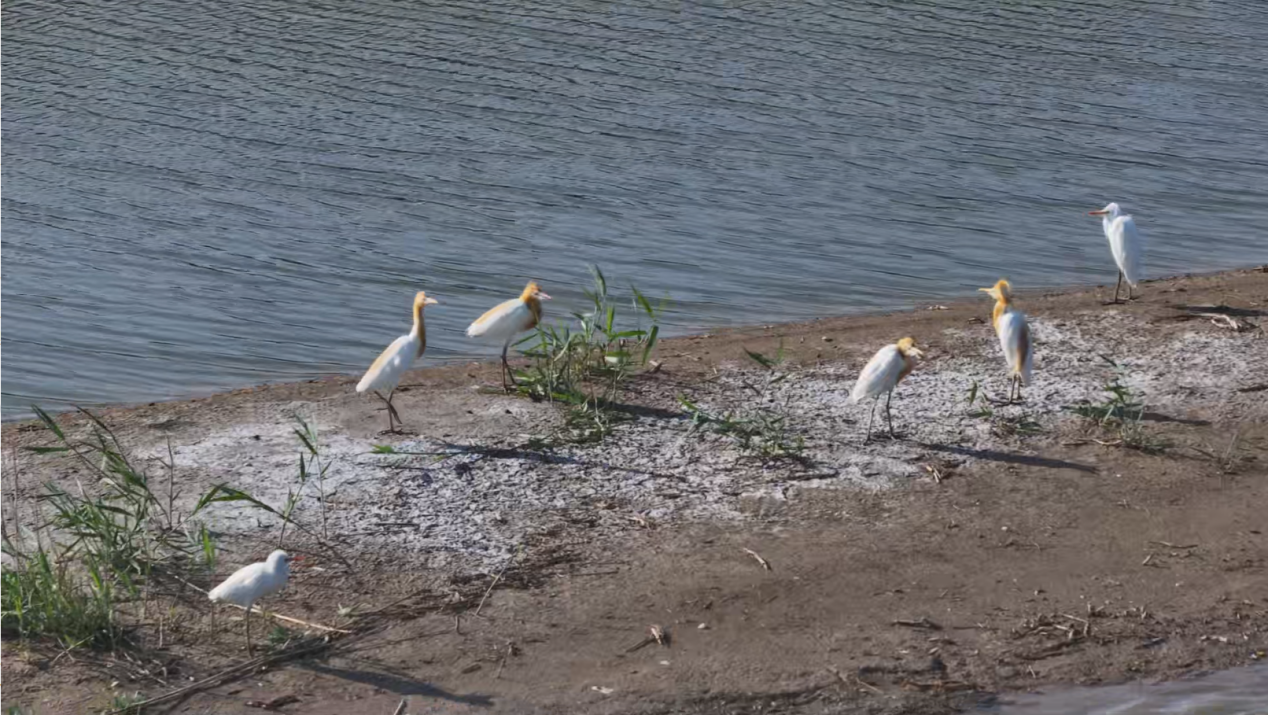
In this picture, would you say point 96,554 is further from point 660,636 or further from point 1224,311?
point 1224,311

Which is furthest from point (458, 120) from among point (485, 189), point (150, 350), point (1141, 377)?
point (1141, 377)

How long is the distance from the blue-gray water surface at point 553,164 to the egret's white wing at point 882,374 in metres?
3.33

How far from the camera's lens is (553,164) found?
50.2 ft

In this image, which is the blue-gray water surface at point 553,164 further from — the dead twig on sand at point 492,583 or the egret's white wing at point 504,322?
the dead twig on sand at point 492,583

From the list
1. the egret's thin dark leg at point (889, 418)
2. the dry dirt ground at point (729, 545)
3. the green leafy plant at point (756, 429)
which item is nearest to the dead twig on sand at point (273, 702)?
the dry dirt ground at point (729, 545)

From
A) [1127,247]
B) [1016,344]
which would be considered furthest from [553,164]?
[1016,344]

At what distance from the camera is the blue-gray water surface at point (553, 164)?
39.9 feet

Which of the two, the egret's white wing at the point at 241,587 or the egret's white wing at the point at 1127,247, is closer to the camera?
the egret's white wing at the point at 241,587

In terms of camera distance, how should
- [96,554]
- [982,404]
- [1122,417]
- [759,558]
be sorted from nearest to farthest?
[96,554] → [759,558] → [1122,417] → [982,404]

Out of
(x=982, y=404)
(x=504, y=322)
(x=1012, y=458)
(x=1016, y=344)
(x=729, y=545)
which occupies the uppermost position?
(x=1016, y=344)

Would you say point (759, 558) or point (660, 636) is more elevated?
point (759, 558)

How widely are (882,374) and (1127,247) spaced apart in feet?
12.2

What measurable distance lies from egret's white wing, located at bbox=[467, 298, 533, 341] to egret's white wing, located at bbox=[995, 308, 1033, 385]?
9.08 ft

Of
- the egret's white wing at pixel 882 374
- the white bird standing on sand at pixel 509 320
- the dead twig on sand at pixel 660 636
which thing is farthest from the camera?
the white bird standing on sand at pixel 509 320
